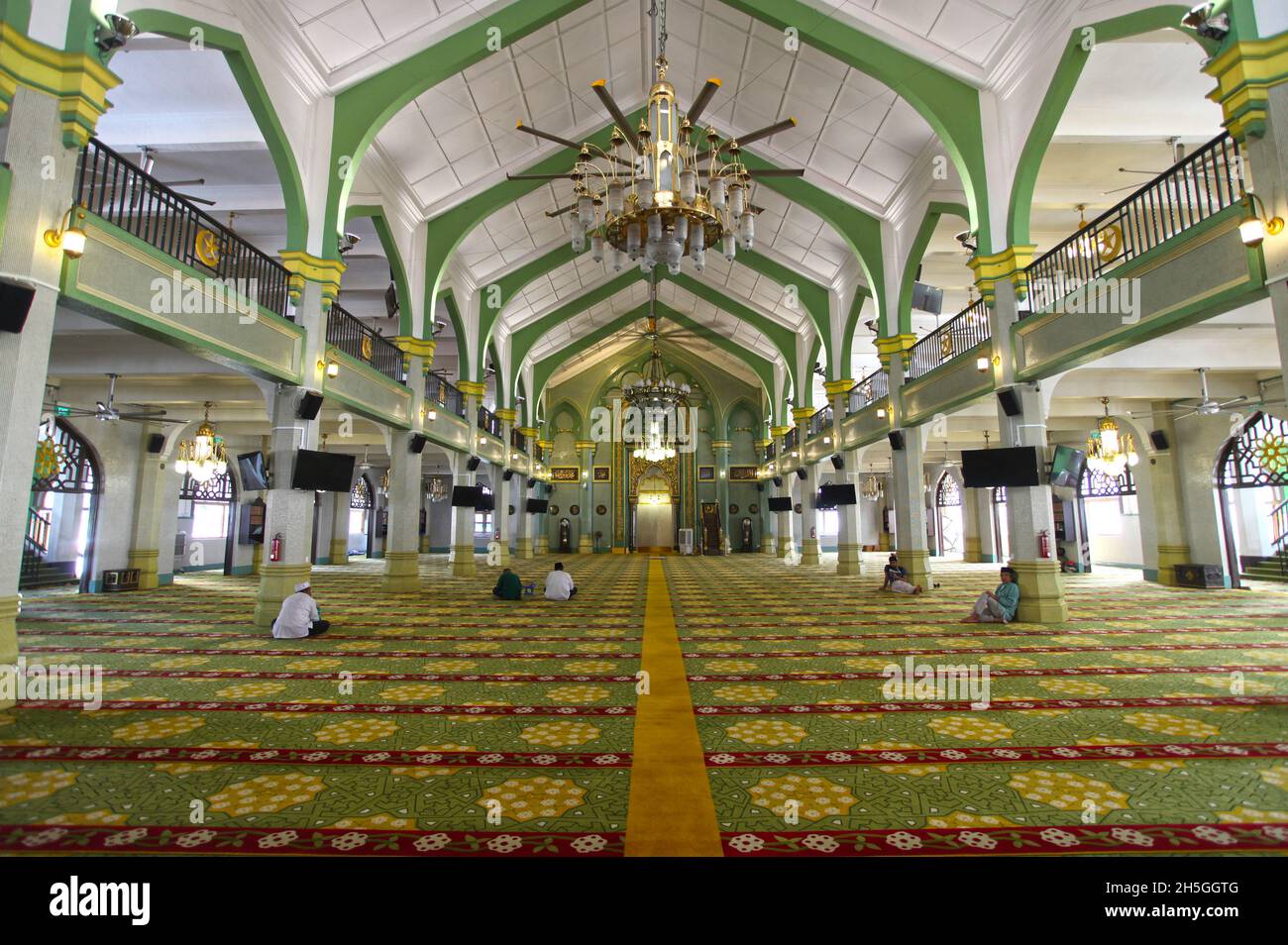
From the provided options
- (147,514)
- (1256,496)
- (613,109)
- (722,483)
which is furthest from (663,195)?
(722,483)

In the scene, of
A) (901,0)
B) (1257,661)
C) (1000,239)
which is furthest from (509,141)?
(1257,661)

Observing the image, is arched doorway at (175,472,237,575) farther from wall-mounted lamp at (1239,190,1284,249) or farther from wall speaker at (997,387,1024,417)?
wall-mounted lamp at (1239,190,1284,249)

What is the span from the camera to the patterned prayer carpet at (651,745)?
1938 millimetres

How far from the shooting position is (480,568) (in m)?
14.0

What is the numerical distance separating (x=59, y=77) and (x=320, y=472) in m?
3.68

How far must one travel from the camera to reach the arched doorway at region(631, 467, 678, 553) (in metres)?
22.5

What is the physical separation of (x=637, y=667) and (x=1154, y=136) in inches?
293

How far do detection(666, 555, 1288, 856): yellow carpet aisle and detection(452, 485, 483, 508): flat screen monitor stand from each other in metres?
6.60

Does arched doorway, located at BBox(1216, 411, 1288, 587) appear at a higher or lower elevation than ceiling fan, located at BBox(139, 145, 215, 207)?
lower

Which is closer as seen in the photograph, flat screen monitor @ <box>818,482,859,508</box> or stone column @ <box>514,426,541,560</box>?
flat screen monitor @ <box>818,482,859,508</box>

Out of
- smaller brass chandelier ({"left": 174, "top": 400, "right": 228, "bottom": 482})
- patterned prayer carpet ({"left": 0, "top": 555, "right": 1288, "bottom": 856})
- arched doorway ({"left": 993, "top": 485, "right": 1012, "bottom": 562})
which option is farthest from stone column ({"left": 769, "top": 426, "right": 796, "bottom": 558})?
smaller brass chandelier ({"left": 174, "top": 400, "right": 228, "bottom": 482})

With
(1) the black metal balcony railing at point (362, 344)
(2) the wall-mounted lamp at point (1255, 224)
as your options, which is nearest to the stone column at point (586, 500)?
(1) the black metal balcony railing at point (362, 344)

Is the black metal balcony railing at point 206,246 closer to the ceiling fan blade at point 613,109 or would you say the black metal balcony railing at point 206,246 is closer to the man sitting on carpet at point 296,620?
the man sitting on carpet at point 296,620

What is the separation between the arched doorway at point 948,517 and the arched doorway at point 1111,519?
4.33 meters
